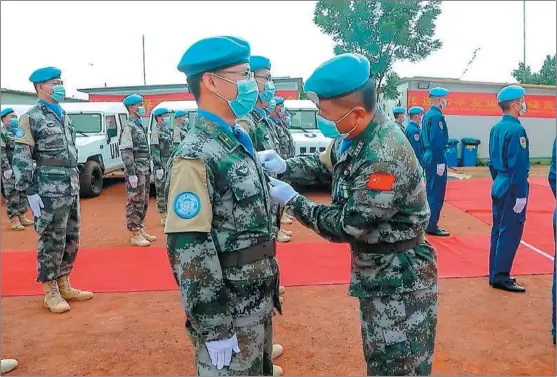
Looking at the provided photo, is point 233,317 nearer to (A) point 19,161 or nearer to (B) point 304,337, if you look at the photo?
(B) point 304,337

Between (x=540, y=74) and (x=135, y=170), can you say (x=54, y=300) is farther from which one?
(x=540, y=74)

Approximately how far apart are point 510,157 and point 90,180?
877 cm

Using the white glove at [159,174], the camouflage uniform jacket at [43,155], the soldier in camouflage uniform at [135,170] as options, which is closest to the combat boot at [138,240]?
the soldier in camouflage uniform at [135,170]

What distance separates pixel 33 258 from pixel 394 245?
17.2 feet

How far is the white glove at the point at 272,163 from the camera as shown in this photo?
2.22m

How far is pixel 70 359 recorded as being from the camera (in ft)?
10.9

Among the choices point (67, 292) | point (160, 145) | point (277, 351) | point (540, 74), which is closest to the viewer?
point (277, 351)

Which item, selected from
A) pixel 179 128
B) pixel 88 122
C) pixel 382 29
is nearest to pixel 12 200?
A: pixel 179 128

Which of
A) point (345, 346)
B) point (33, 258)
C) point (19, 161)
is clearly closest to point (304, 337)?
point (345, 346)

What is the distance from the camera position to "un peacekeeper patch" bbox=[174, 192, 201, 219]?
1.66 m

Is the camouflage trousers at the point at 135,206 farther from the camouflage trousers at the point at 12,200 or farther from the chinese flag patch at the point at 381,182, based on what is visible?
the chinese flag patch at the point at 381,182

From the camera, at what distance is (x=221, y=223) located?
5.92 feet

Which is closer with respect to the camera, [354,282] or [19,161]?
[354,282]

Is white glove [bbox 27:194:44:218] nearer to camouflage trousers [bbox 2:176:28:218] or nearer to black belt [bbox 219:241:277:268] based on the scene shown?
black belt [bbox 219:241:277:268]
